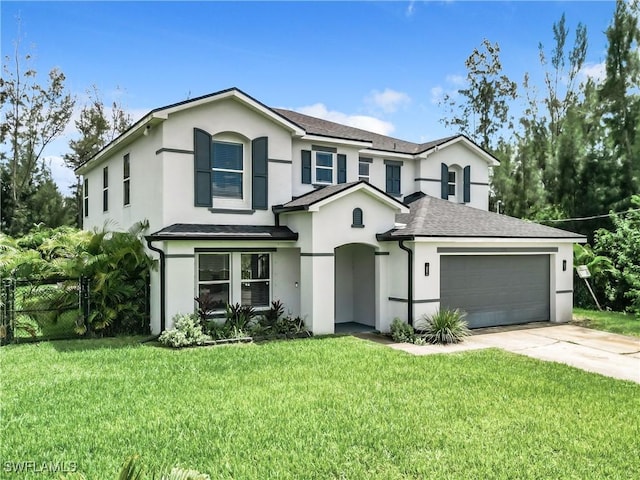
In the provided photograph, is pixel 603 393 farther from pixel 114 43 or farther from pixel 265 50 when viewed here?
pixel 114 43

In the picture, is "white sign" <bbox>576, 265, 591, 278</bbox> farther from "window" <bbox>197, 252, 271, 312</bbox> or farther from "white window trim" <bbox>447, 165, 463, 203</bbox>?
"window" <bbox>197, 252, 271, 312</bbox>

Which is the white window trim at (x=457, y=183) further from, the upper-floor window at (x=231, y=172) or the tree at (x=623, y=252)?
the upper-floor window at (x=231, y=172)

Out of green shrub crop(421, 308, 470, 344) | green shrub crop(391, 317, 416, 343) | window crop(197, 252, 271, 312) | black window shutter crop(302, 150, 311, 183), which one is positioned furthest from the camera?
black window shutter crop(302, 150, 311, 183)

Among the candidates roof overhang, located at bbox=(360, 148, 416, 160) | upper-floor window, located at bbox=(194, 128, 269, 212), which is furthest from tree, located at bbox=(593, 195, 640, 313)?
upper-floor window, located at bbox=(194, 128, 269, 212)

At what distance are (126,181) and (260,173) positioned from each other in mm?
4964

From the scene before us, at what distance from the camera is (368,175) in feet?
56.9

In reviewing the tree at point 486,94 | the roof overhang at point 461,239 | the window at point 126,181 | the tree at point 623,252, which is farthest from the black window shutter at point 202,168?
the tree at point 486,94

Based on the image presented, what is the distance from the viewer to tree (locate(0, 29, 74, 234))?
32.0 meters

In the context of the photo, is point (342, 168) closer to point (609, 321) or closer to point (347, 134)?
point (347, 134)

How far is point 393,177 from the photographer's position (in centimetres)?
1806

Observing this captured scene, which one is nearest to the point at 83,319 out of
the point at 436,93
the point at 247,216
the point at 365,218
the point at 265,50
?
the point at 247,216

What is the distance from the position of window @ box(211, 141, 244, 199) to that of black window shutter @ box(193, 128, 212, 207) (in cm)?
27

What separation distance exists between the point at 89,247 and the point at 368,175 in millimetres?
9645

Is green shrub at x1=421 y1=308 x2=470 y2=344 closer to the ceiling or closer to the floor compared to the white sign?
closer to the floor
